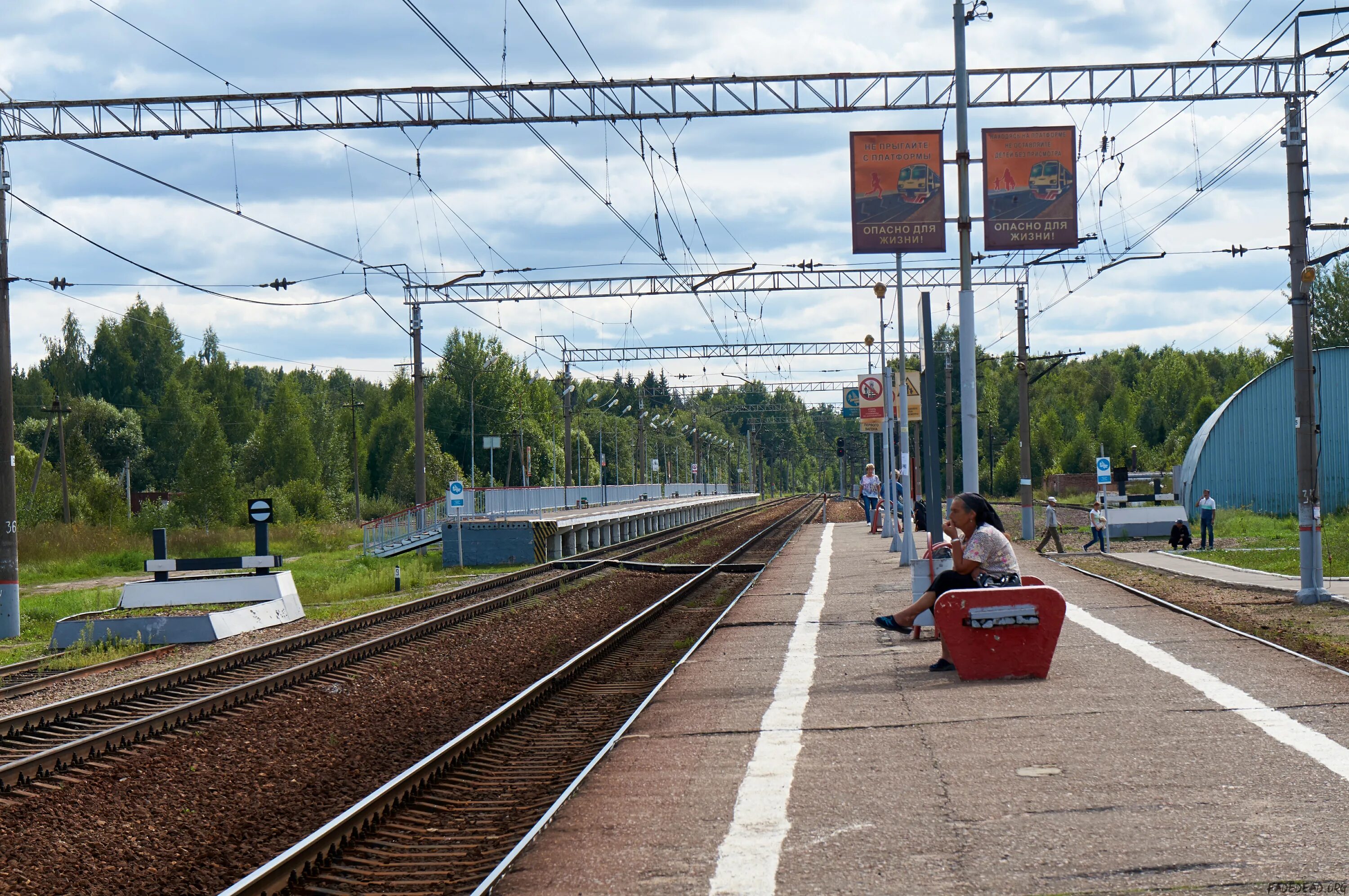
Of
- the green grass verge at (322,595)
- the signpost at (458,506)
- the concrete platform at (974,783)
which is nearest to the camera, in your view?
the concrete platform at (974,783)

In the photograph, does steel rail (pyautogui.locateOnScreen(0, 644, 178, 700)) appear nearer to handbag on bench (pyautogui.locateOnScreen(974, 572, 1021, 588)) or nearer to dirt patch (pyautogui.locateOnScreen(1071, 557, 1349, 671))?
handbag on bench (pyautogui.locateOnScreen(974, 572, 1021, 588))

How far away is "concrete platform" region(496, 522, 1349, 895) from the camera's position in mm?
6117

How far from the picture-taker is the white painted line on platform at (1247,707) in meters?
7.89

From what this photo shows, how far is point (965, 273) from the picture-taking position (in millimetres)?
17500

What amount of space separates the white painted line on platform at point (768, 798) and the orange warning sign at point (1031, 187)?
8.47 metres

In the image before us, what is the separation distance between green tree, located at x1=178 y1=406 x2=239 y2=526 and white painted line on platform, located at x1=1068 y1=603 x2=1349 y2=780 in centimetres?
6650

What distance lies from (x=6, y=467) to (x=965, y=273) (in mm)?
17166

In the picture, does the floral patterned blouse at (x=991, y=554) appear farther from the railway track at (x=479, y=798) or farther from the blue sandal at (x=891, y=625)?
the railway track at (x=479, y=798)

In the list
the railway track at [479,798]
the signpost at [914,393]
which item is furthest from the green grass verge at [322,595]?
the signpost at [914,393]

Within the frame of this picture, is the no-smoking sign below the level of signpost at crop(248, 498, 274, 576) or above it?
above

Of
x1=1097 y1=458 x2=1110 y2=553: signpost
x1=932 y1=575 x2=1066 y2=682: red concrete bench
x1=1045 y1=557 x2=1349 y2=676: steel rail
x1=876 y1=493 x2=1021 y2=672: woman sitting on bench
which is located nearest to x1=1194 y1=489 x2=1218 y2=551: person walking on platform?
x1=1097 y1=458 x2=1110 y2=553: signpost

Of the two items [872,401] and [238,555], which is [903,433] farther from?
[238,555]

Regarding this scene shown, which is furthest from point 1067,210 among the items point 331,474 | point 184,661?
point 331,474

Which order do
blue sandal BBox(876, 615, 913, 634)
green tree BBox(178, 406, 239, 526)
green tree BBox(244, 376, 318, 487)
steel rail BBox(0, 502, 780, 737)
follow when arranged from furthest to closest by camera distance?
green tree BBox(244, 376, 318, 487)
green tree BBox(178, 406, 239, 526)
blue sandal BBox(876, 615, 913, 634)
steel rail BBox(0, 502, 780, 737)
